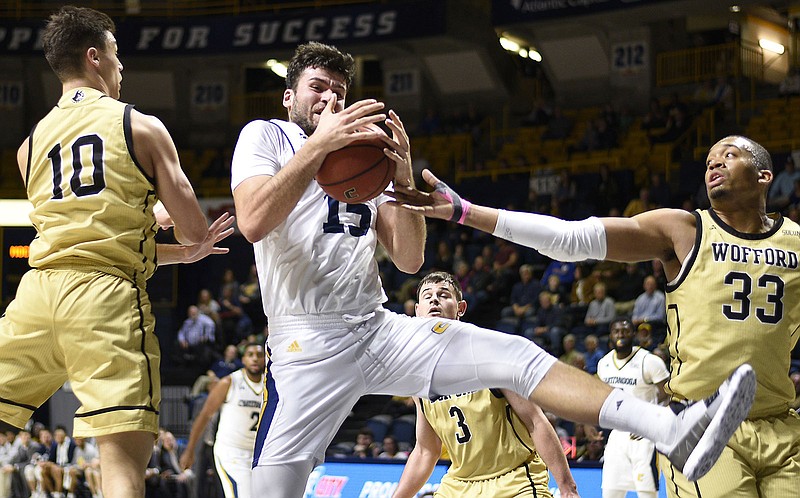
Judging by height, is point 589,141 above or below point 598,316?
above

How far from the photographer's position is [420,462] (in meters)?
→ 5.91

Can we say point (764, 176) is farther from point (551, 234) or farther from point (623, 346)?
point (623, 346)

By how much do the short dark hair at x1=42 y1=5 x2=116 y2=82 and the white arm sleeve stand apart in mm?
1833

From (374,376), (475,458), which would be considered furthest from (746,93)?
(374,376)

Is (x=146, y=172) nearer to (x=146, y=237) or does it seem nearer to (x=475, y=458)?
(x=146, y=237)

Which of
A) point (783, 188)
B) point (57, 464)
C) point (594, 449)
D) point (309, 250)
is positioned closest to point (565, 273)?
point (783, 188)

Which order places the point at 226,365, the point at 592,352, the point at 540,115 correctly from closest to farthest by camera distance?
the point at 592,352
the point at 226,365
the point at 540,115

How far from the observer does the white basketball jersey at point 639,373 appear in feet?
33.8

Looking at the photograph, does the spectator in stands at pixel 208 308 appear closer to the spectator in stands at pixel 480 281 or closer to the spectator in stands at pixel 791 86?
the spectator in stands at pixel 480 281

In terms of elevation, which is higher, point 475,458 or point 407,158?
point 407,158

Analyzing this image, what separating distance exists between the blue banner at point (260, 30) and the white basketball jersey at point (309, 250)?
1692 cm

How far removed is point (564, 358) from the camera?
13.9 m

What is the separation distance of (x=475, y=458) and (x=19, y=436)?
12.3 m

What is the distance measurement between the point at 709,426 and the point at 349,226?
1.67m
